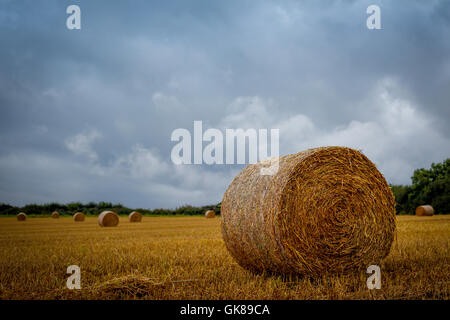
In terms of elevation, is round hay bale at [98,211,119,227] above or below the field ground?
below

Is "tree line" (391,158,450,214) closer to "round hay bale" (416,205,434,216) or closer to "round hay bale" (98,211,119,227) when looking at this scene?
"round hay bale" (416,205,434,216)

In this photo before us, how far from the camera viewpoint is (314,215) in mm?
5398

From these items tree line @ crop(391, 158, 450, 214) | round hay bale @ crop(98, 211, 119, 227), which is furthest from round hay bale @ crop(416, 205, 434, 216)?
round hay bale @ crop(98, 211, 119, 227)

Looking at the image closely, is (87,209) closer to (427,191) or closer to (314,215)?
(427,191)

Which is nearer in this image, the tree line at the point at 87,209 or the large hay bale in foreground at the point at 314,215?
the large hay bale in foreground at the point at 314,215

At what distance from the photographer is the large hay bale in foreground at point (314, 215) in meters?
5.24

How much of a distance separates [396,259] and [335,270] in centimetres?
203

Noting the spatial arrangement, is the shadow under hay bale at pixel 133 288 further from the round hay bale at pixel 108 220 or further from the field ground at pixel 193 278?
the round hay bale at pixel 108 220

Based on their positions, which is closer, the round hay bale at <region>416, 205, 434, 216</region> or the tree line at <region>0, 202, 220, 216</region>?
the round hay bale at <region>416, 205, 434, 216</region>

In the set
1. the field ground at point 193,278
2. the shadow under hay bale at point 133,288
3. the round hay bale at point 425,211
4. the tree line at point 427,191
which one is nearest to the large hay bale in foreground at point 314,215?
the field ground at point 193,278

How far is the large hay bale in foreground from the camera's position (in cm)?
524

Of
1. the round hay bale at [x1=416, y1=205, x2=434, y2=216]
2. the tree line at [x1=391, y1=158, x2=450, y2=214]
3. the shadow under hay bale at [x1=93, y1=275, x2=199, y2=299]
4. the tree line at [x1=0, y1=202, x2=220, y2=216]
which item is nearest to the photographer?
the shadow under hay bale at [x1=93, y1=275, x2=199, y2=299]

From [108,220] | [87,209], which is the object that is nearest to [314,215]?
[108,220]

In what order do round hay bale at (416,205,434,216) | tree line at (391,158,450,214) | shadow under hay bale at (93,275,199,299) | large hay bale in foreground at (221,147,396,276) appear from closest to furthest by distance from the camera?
1. shadow under hay bale at (93,275,199,299)
2. large hay bale in foreground at (221,147,396,276)
3. round hay bale at (416,205,434,216)
4. tree line at (391,158,450,214)
